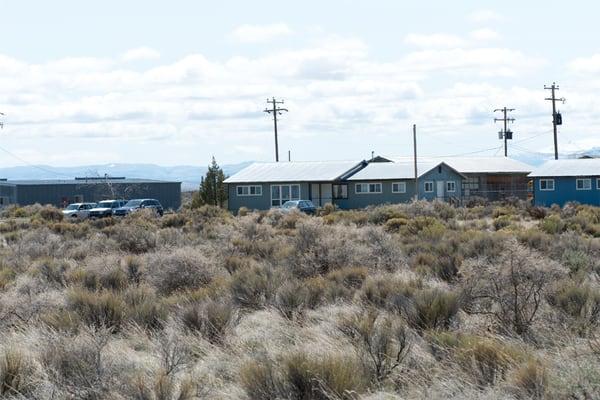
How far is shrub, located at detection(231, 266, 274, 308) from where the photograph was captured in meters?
15.2

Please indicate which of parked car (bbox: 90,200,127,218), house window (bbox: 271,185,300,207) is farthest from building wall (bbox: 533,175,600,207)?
parked car (bbox: 90,200,127,218)

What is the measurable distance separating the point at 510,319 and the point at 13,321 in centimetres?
650

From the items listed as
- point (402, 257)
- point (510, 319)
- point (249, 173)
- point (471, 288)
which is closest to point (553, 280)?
point (471, 288)

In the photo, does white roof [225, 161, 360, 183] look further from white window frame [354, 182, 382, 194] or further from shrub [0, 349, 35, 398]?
shrub [0, 349, 35, 398]

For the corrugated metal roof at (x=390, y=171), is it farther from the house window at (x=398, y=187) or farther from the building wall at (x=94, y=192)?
the building wall at (x=94, y=192)

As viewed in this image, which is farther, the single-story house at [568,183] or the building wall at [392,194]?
the building wall at [392,194]

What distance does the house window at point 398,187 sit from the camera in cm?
6994

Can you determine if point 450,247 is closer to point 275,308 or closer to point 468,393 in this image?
point 275,308

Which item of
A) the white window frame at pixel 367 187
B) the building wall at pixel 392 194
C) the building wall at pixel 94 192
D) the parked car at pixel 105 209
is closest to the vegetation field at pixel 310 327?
the parked car at pixel 105 209

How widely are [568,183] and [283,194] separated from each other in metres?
19.7

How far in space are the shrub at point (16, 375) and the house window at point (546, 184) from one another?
202ft

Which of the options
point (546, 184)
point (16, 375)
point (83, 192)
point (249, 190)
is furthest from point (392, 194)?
point (16, 375)

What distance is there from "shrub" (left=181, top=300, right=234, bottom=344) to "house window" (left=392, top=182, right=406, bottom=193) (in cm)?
5743

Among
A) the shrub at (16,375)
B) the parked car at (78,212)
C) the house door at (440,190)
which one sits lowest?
the shrub at (16,375)
